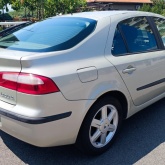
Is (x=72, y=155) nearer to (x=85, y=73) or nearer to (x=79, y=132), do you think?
(x=79, y=132)

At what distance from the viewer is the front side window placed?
313 centimetres

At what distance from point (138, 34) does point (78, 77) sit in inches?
51.7

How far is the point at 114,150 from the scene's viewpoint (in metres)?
3.00

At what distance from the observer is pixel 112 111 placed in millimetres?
2932

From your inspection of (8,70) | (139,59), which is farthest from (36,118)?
(139,59)

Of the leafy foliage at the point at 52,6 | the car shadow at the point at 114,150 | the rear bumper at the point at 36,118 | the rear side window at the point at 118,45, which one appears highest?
the rear side window at the point at 118,45

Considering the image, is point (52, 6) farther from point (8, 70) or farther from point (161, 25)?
point (8, 70)

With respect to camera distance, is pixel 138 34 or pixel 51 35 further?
pixel 138 34

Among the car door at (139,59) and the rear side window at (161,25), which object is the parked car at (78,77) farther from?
the rear side window at (161,25)

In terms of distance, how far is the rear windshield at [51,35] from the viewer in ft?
8.42

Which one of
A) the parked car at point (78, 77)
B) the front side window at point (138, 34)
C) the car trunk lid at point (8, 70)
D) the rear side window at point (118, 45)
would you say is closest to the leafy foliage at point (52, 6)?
the front side window at point (138, 34)

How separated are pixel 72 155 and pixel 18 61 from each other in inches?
48.6

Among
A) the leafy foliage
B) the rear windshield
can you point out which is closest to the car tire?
the rear windshield

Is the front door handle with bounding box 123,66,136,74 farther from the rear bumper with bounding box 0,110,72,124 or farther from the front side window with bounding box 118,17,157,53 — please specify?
the rear bumper with bounding box 0,110,72,124
